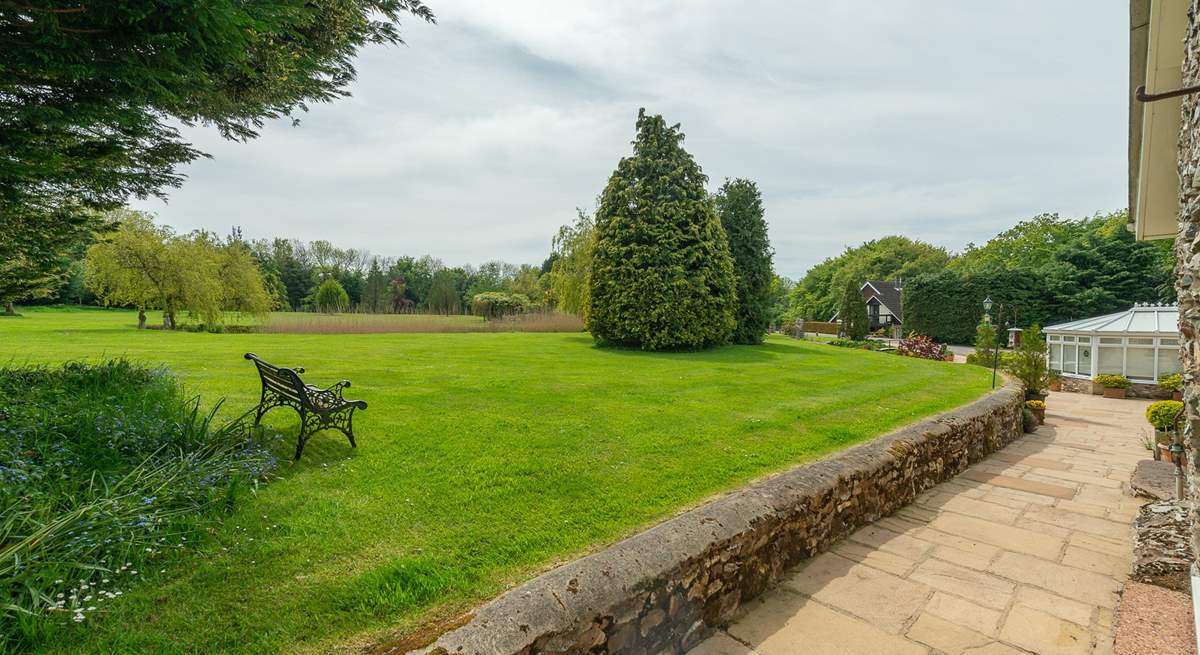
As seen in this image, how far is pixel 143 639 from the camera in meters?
1.86

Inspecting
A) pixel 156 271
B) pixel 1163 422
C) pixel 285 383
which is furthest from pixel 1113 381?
pixel 156 271

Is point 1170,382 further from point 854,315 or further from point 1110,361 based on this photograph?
point 854,315

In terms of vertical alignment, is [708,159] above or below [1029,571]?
above

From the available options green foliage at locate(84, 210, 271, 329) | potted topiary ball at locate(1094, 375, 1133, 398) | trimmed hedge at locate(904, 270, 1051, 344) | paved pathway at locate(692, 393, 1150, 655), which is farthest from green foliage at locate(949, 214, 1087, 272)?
green foliage at locate(84, 210, 271, 329)

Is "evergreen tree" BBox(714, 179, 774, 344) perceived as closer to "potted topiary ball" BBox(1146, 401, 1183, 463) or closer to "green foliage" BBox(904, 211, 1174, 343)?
"potted topiary ball" BBox(1146, 401, 1183, 463)

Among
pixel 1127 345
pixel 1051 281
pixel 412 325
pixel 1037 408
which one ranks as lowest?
pixel 1037 408

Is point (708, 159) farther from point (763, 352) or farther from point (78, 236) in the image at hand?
point (78, 236)

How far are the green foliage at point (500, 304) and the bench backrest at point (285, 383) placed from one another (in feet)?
85.0

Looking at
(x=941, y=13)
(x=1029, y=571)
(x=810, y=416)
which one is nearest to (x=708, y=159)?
(x=941, y=13)

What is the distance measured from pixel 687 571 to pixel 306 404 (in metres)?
3.22

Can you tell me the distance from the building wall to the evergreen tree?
571 inches

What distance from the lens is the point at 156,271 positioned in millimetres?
18984

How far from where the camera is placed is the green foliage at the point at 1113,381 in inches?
555

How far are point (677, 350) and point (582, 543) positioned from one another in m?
11.7
